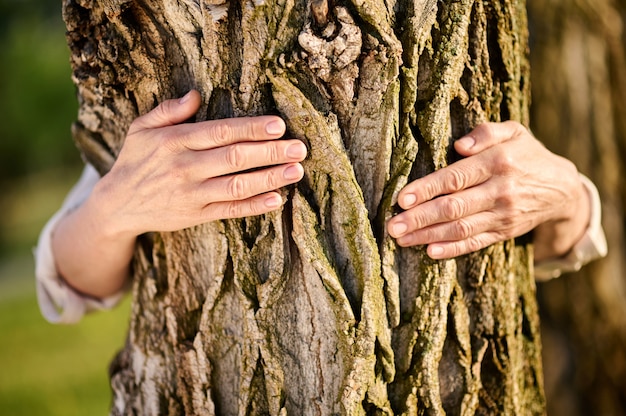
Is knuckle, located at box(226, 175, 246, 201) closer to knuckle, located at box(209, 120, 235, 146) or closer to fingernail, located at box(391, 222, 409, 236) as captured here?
knuckle, located at box(209, 120, 235, 146)

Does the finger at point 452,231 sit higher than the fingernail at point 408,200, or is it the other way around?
the fingernail at point 408,200

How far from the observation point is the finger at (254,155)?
1.69m

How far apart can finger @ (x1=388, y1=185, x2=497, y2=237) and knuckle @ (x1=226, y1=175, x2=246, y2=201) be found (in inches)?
17.4

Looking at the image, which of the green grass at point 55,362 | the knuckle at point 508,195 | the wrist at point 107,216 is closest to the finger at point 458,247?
the knuckle at point 508,195

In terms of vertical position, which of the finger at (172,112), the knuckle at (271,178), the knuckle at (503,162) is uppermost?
the finger at (172,112)

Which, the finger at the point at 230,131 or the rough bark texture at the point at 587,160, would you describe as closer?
the finger at the point at 230,131

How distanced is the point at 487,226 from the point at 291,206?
62cm

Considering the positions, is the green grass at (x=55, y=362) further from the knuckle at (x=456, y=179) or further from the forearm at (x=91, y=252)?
the knuckle at (x=456, y=179)

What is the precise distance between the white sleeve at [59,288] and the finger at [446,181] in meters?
1.30

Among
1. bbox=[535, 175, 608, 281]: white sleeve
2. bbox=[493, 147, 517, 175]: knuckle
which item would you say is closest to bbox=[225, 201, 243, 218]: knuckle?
bbox=[493, 147, 517, 175]: knuckle

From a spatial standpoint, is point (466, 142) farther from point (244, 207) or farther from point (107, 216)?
point (107, 216)

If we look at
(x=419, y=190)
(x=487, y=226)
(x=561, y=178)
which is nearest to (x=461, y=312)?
(x=487, y=226)

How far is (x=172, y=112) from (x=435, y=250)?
2.91ft

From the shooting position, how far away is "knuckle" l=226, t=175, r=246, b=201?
67.6 inches
